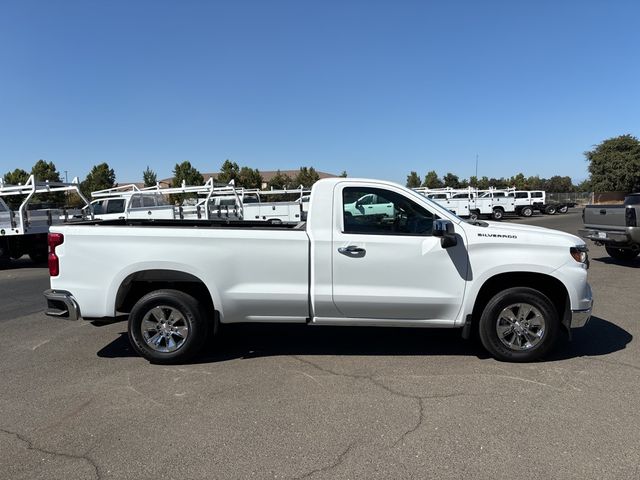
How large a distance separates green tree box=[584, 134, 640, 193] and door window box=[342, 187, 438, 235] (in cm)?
5381

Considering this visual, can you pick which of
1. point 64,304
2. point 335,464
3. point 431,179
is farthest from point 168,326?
point 431,179

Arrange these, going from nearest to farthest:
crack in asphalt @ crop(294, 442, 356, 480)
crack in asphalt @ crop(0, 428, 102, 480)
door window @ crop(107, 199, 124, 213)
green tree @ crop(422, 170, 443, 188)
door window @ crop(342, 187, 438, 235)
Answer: crack in asphalt @ crop(294, 442, 356, 480)
crack in asphalt @ crop(0, 428, 102, 480)
door window @ crop(342, 187, 438, 235)
door window @ crop(107, 199, 124, 213)
green tree @ crop(422, 170, 443, 188)

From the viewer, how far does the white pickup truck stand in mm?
4984

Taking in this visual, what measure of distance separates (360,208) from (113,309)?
2.76 m

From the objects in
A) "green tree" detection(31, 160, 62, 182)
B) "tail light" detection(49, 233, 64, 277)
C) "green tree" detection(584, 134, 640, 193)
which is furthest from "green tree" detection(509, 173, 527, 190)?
"tail light" detection(49, 233, 64, 277)

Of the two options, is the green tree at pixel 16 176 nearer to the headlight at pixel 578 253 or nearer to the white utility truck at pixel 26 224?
the white utility truck at pixel 26 224

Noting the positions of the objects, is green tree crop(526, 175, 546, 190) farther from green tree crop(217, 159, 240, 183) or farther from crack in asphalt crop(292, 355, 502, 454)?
crack in asphalt crop(292, 355, 502, 454)

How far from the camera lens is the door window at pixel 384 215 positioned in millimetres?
5074

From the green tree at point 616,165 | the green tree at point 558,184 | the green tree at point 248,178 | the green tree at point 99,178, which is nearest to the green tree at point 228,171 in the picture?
→ the green tree at point 248,178

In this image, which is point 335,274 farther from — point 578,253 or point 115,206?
point 115,206

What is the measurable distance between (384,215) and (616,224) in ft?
28.0

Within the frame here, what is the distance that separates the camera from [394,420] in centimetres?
385

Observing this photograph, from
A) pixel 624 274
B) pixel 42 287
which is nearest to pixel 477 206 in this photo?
pixel 624 274

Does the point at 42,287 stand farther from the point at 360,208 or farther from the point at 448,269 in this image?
the point at 448,269
